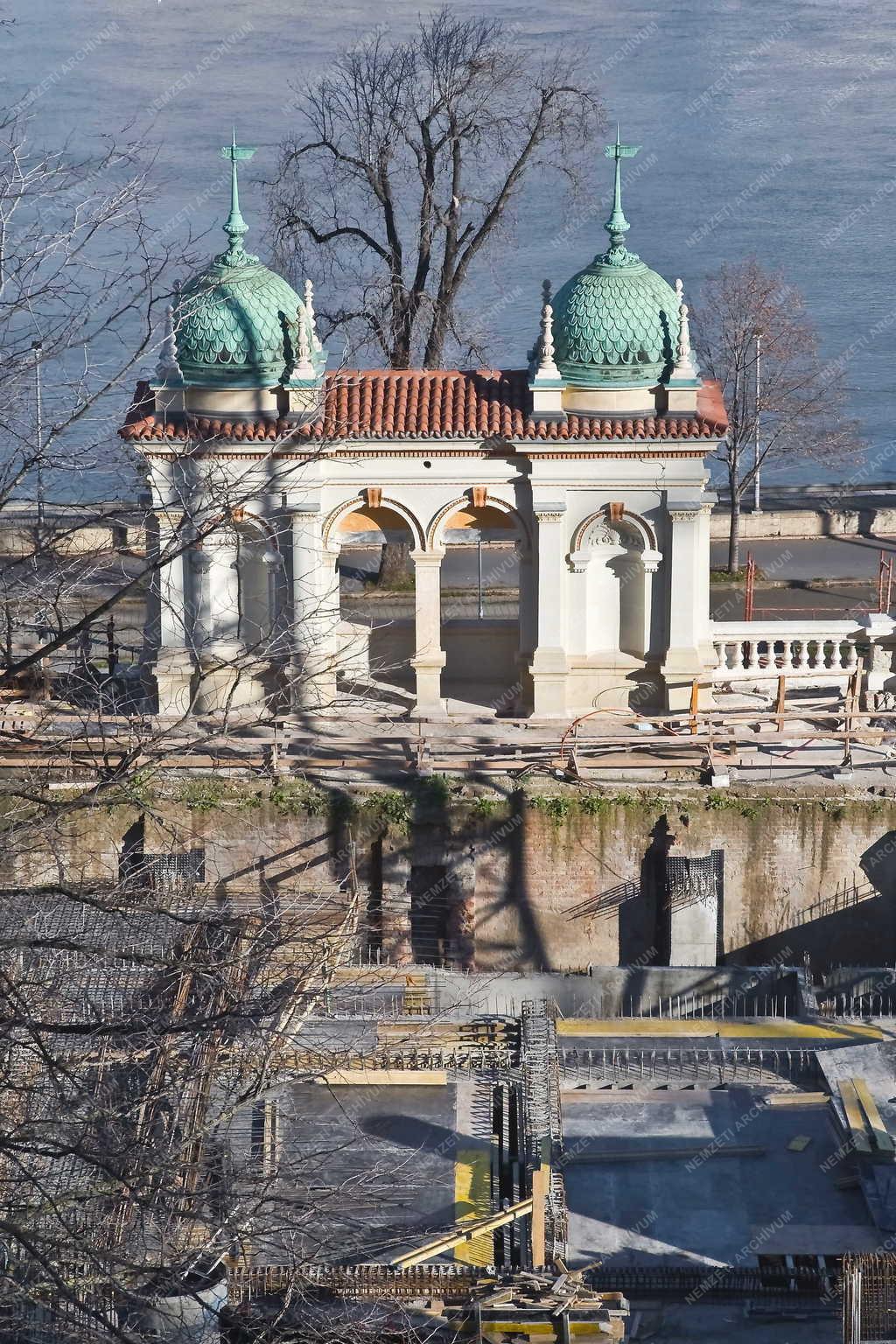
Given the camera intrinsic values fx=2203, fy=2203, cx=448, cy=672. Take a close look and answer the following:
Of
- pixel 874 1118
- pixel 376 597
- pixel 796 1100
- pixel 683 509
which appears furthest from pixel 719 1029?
pixel 376 597

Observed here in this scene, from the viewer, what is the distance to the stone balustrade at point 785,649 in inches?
A: 1479

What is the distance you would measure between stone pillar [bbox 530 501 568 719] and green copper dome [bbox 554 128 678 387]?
2.30 meters

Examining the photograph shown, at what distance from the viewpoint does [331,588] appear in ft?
119

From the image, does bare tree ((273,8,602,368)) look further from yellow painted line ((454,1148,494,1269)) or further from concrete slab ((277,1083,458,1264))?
yellow painted line ((454,1148,494,1269))

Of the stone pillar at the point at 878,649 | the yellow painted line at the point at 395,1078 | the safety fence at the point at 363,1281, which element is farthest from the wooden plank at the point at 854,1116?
the stone pillar at the point at 878,649

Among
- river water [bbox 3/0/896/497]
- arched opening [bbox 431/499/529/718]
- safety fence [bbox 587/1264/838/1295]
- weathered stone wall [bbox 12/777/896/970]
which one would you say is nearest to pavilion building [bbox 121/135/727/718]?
arched opening [bbox 431/499/529/718]

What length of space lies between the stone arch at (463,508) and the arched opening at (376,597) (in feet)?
0.93

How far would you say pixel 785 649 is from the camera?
125 ft

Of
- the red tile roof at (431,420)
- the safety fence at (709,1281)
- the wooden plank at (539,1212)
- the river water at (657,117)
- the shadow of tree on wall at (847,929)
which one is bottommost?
the safety fence at (709,1281)

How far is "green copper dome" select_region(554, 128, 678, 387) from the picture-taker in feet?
118

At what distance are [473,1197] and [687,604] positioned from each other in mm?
12927

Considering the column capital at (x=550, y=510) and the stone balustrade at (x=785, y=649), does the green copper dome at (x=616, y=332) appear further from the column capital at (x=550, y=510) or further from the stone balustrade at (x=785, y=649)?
the stone balustrade at (x=785, y=649)

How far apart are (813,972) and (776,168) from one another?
7520cm

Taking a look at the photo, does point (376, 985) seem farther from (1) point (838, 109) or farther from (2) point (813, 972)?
(1) point (838, 109)
